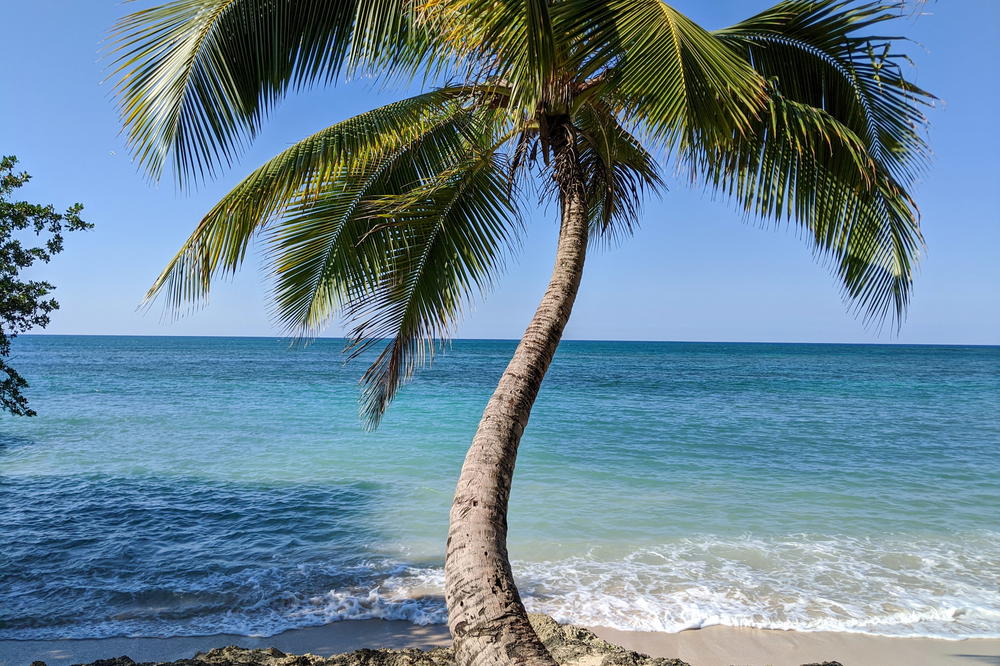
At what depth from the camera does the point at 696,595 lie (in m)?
6.19

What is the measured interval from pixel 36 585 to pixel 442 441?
32.9 feet

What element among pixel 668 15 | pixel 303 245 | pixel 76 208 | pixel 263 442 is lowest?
pixel 263 442

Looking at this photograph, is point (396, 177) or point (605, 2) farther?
point (396, 177)

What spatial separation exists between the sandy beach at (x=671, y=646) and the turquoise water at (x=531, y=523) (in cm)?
19

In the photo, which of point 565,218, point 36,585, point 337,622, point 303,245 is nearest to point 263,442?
Answer: point 36,585

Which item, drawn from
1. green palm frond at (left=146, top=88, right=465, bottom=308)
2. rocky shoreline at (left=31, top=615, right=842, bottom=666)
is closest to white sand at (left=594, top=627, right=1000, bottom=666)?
rocky shoreline at (left=31, top=615, right=842, bottom=666)

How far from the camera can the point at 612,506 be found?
9.57 metres

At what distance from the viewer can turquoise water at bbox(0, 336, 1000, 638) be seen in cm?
596

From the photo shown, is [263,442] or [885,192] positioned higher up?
[885,192]

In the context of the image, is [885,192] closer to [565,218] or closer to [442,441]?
[565,218]

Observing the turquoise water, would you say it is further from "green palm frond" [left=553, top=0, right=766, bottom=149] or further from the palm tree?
"green palm frond" [left=553, top=0, right=766, bottom=149]

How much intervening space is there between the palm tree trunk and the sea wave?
3.71m

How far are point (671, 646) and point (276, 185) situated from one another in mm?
4972

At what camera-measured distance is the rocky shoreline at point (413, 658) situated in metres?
3.89
